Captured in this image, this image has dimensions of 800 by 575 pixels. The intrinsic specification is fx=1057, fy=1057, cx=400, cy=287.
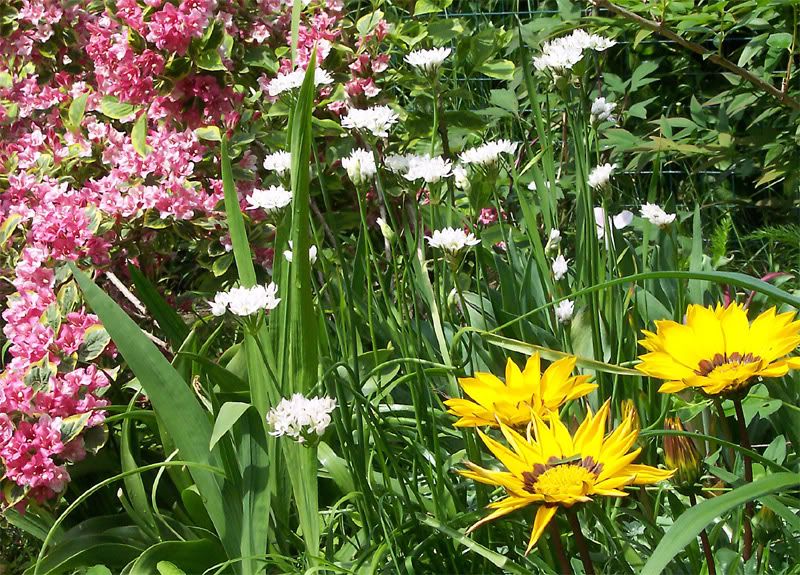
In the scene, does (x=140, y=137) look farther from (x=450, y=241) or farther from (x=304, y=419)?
(x=304, y=419)

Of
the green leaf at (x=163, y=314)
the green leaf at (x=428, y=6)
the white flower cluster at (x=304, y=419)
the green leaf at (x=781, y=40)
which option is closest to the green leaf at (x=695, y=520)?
the white flower cluster at (x=304, y=419)

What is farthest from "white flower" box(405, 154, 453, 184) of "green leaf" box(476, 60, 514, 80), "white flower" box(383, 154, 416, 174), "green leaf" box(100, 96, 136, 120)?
"green leaf" box(476, 60, 514, 80)

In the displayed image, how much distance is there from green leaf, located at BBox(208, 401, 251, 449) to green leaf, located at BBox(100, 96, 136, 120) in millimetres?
1090

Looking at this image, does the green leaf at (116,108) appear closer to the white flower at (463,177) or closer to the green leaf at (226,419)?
the white flower at (463,177)

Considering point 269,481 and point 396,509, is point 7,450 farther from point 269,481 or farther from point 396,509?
point 396,509

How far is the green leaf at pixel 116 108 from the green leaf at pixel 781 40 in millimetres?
1693

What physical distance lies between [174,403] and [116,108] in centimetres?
104

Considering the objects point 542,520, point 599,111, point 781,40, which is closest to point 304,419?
point 542,520

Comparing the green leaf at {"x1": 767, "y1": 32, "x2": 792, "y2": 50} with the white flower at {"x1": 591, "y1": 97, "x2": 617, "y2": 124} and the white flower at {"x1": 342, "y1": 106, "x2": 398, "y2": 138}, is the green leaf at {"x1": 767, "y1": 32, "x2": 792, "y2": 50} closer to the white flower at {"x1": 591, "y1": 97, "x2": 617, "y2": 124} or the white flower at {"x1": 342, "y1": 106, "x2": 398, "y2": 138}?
the white flower at {"x1": 591, "y1": 97, "x2": 617, "y2": 124}

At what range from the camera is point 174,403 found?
1.68 metres

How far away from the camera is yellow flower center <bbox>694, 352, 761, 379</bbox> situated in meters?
1.17

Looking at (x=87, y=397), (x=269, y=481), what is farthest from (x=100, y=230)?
(x=269, y=481)

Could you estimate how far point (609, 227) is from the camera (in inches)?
77.9

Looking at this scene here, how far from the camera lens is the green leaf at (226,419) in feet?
4.95
